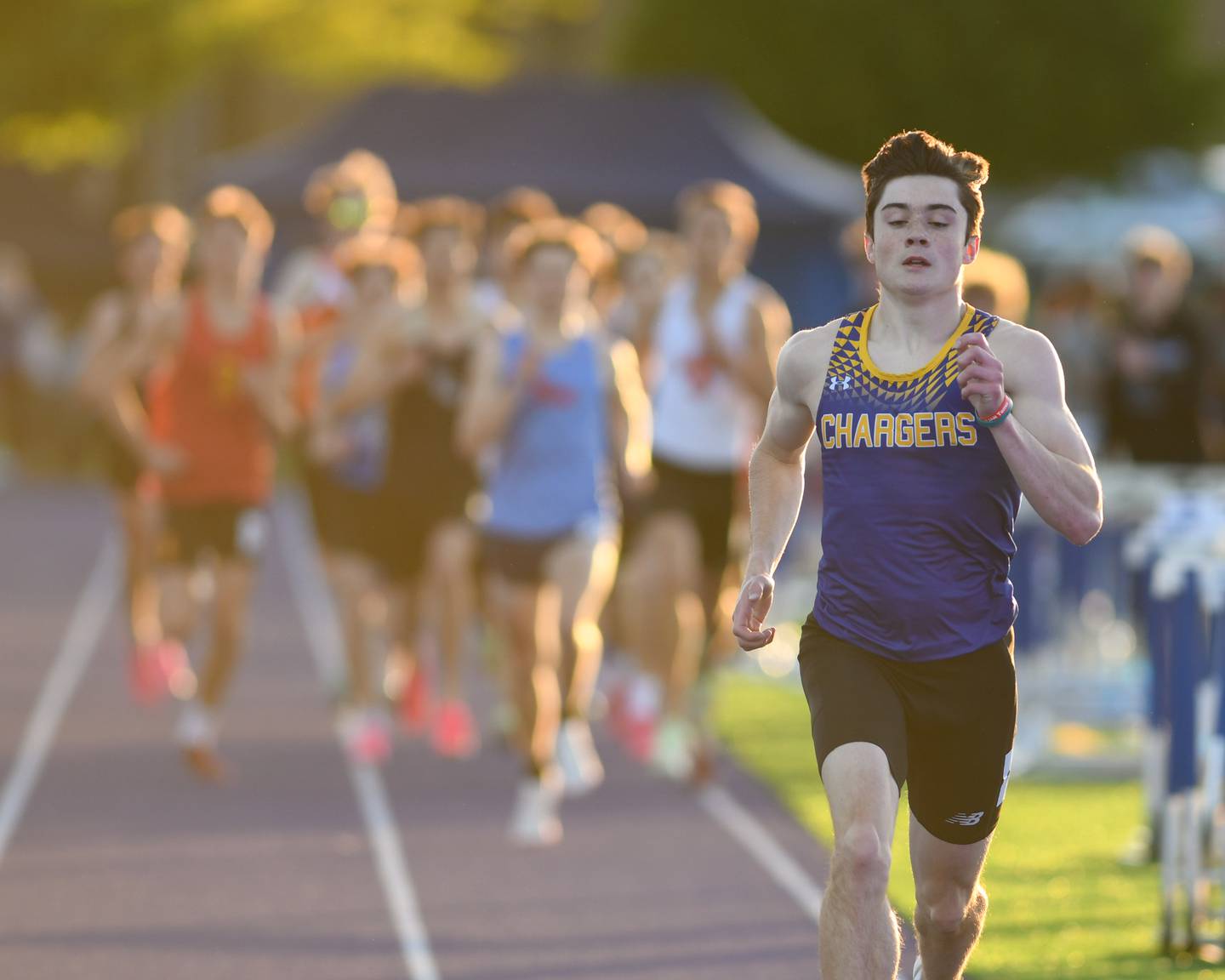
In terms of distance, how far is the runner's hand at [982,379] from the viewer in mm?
5133

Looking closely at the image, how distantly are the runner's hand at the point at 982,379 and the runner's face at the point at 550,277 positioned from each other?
16.1ft

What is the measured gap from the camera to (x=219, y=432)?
37.2 feet

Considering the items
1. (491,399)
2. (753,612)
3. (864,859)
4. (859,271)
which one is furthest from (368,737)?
(864,859)

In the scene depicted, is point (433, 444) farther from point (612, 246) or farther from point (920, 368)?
point (920, 368)

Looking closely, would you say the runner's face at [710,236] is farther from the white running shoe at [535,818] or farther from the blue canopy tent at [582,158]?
the blue canopy tent at [582,158]

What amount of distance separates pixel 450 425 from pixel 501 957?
394 centimetres

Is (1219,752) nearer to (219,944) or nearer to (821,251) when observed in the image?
(219,944)

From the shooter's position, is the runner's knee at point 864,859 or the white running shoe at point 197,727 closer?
the runner's knee at point 864,859

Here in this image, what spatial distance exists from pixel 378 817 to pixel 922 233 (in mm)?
5487

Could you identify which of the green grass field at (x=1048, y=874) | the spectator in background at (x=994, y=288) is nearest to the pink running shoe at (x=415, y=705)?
the green grass field at (x=1048, y=874)

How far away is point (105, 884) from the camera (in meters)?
9.08

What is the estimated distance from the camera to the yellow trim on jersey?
547 centimetres


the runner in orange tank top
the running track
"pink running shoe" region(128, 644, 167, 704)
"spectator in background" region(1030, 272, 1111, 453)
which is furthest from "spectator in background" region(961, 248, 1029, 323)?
"spectator in background" region(1030, 272, 1111, 453)

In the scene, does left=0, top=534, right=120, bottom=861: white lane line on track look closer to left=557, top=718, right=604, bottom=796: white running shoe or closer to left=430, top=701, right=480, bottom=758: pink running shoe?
left=430, top=701, right=480, bottom=758: pink running shoe
